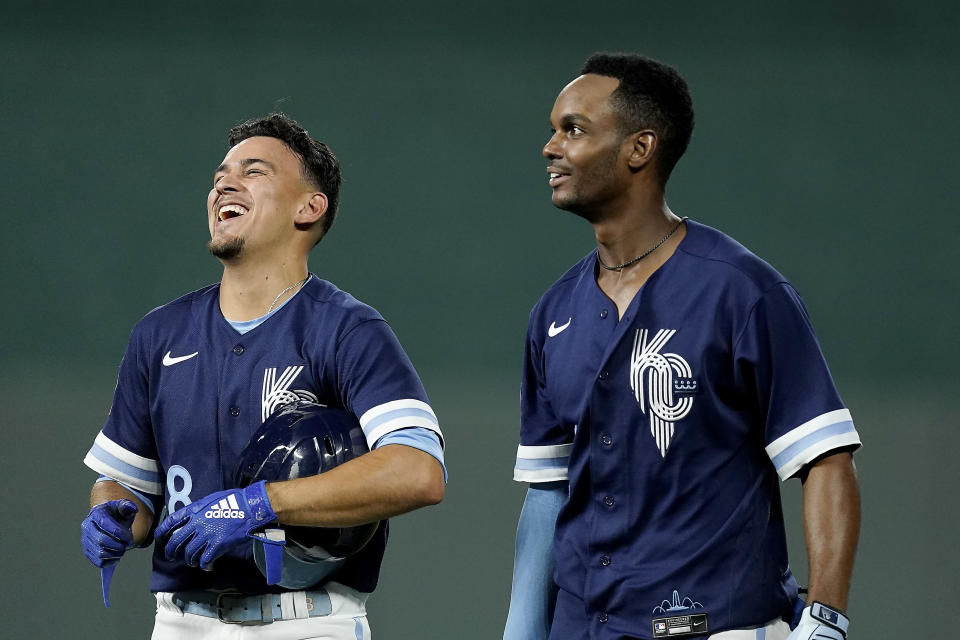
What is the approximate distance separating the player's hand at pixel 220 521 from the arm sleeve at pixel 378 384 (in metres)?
0.26

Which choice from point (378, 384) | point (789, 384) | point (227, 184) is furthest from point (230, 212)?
point (789, 384)

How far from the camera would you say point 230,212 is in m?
2.61

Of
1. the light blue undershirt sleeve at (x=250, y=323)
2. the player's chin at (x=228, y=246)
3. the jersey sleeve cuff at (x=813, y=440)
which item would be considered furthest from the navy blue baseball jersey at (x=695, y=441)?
the player's chin at (x=228, y=246)

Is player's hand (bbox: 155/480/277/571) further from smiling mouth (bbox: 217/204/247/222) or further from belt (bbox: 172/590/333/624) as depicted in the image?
smiling mouth (bbox: 217/204/247/222)

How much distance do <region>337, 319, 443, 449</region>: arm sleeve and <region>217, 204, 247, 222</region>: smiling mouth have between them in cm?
40

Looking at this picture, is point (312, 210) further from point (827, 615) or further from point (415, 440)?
point (827, 615)

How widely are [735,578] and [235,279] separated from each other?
1.23 meters

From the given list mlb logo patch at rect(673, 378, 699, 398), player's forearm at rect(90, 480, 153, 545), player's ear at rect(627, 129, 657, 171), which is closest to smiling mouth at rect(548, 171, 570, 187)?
player's ear at rect(627, 129, 657, 171)

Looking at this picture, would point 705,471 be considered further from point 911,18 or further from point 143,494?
point 911,18

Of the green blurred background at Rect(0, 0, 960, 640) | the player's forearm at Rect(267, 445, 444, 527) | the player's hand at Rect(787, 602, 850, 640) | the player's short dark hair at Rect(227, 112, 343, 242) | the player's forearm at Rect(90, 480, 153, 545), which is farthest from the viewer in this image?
the green blurred background at Rect(0, 0, 960, 640)

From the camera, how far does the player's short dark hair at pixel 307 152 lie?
8.91 ft

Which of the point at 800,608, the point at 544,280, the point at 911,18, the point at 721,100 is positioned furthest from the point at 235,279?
the point at 911,18

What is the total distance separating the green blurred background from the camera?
455cm

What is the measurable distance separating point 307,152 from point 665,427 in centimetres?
111
